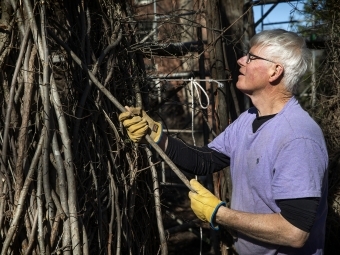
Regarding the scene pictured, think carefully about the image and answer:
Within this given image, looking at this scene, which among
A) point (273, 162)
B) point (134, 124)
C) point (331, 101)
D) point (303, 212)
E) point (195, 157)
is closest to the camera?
point (303, 212)

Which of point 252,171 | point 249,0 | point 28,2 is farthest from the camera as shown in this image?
point 249,0

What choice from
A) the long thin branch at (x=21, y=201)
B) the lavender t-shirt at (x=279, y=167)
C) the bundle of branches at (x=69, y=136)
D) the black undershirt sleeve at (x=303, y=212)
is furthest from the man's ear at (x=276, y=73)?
the long thin branch at (x=21, y=201)

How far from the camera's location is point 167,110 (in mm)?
8562

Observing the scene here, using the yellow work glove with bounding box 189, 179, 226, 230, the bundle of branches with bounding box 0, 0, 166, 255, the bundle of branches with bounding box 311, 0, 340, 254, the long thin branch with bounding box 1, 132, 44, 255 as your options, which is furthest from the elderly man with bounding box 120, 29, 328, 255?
the bundle of branches with bounding box 311, 0, 340, 254

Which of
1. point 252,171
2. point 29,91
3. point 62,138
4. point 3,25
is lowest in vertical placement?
point 252,171

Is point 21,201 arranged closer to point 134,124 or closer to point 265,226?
point 134,124

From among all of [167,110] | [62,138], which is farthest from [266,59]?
[167,110]

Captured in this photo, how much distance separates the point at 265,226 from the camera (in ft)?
7.57

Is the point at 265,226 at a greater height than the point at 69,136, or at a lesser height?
lesser

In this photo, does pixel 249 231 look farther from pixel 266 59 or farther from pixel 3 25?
pixel 3 25

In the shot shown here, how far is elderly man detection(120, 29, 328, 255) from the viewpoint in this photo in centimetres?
226

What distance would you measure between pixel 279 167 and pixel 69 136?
0.99 meters

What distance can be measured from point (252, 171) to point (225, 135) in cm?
44

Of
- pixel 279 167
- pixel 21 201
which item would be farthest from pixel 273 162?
pixel 21 201
